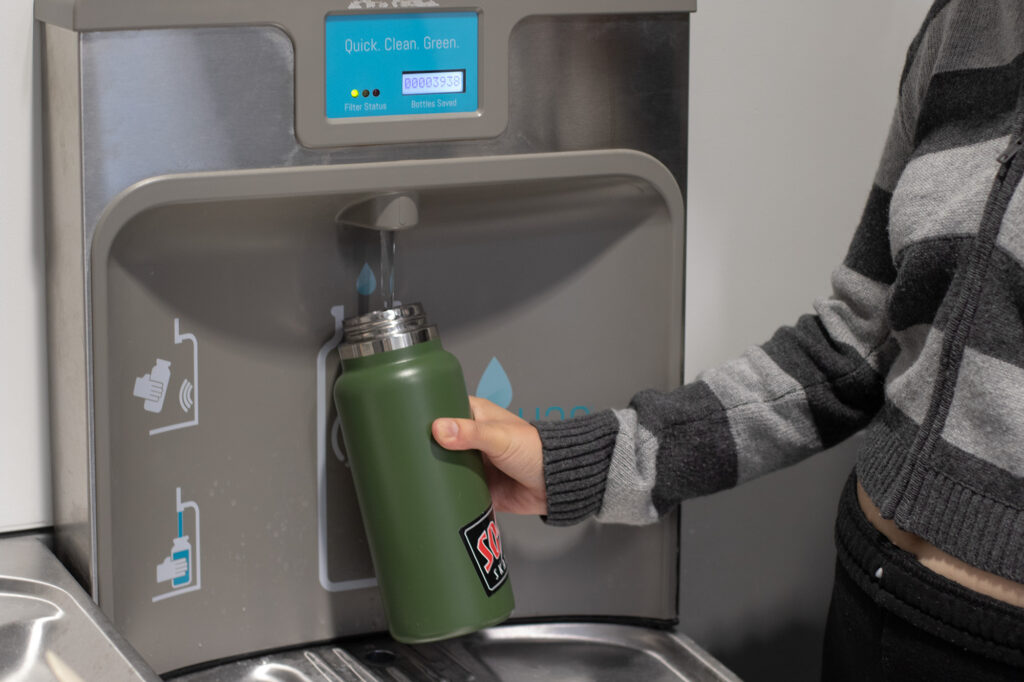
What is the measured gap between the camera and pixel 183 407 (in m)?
0.80

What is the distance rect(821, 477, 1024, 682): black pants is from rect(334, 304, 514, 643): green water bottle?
25 cm

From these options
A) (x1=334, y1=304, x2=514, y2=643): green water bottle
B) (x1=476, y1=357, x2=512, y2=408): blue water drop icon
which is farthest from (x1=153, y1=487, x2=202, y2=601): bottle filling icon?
(x1=476, y1=357, x2=512, y2=408): blue water drop icon

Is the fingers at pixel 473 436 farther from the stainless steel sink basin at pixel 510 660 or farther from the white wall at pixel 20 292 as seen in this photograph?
the white wall at pixel 20 292

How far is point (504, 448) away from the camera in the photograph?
2.73 feet

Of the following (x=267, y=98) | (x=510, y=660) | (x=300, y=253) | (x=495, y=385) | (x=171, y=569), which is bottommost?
(x=510, y=660)

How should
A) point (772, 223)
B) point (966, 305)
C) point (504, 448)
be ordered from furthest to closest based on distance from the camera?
point (772, 223) → point (504, 448) → point (966, 305)

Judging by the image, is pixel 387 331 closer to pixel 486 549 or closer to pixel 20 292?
pixel 486 549

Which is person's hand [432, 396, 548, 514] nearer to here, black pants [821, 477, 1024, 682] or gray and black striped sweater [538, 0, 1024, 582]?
gray and black striped sweater [538, 0, 1024, 582]

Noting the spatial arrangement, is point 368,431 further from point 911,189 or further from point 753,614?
point 753,614

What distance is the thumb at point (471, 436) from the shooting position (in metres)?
0.78

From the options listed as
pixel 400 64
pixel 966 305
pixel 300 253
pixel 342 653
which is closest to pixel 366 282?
pixel 300 253

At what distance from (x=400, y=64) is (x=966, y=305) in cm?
38

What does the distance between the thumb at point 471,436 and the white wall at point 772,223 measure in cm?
35

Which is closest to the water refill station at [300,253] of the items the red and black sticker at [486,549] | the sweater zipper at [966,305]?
the red and black sticker at [486,549]
